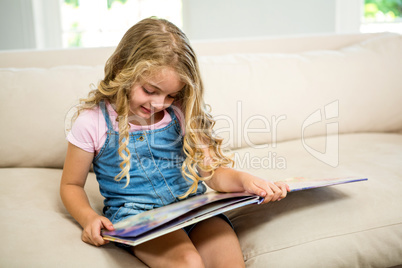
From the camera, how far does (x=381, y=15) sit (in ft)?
11.5

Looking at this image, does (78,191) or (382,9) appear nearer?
(78,191)

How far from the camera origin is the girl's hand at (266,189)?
1.00m

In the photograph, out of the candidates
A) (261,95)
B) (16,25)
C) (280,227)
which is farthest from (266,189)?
(16,25)

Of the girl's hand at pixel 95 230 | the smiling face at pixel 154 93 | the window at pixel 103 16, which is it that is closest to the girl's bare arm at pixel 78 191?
the girl's hand at pixel 95 230

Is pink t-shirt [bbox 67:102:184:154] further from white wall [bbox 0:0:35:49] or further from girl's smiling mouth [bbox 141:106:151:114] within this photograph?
white wall [bbox 0:0:35:49]

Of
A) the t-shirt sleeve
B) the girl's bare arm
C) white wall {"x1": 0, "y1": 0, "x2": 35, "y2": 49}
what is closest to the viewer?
the girl's bare arm

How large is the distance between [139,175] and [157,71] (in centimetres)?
27

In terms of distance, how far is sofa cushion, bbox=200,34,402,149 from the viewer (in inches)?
64.1

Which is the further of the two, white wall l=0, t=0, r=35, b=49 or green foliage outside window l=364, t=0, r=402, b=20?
green foliage outside window l=364, t=0, r=402, b=20

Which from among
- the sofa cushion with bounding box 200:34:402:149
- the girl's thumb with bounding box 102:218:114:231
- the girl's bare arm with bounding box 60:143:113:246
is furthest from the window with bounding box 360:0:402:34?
the girl's thumb with bounding box 102:218:114:231

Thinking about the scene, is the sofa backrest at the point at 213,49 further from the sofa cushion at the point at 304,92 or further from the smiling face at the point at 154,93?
the smiling face at the point at 154,93

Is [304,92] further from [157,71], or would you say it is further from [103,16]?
[103,16]

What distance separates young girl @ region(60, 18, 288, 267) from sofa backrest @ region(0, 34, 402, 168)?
1.28 feet

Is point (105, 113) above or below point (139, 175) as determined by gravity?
above
